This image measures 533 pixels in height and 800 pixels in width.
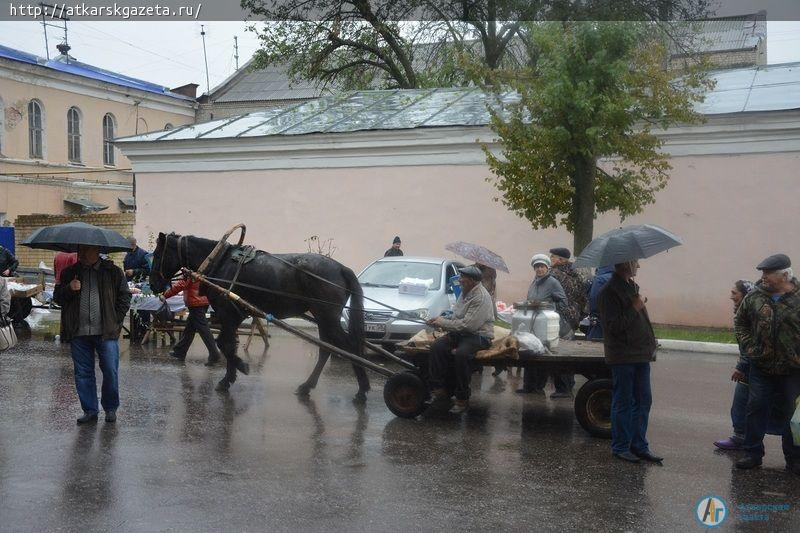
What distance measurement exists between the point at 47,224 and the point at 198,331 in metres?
18.3

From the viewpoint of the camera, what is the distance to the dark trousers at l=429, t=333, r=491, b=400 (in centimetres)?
884

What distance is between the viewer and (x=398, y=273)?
49.9ft

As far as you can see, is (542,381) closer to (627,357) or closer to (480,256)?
(480,256)

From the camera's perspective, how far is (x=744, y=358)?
25.7 ft

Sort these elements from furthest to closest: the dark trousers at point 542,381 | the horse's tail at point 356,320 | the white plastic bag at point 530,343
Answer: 1. the dark trousers at point 542,381
2. the horse's tail at point 356,320
3. the white plastic bag at point 530,343

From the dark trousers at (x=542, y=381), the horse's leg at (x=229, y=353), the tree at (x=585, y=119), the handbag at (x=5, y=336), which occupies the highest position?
the tree at (x=585, y=119)

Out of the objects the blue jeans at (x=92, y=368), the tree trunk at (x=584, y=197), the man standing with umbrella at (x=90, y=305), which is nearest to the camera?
the man standing with umbrella at (x=90, y=305)

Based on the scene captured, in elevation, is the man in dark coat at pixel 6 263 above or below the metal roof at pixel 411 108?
below

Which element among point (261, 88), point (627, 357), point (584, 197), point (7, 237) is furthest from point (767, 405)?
point (261, 88)

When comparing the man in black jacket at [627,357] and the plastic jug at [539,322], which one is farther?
the plastic jug at [539,322]

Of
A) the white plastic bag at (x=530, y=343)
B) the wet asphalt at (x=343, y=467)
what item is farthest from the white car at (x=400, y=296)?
the white plastic bag at (x=530, y=343)

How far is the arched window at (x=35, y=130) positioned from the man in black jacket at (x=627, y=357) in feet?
116

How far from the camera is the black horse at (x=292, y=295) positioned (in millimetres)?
10695

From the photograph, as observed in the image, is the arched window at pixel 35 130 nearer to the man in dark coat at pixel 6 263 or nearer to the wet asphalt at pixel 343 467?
the man in dark coat at pixel 6 263
